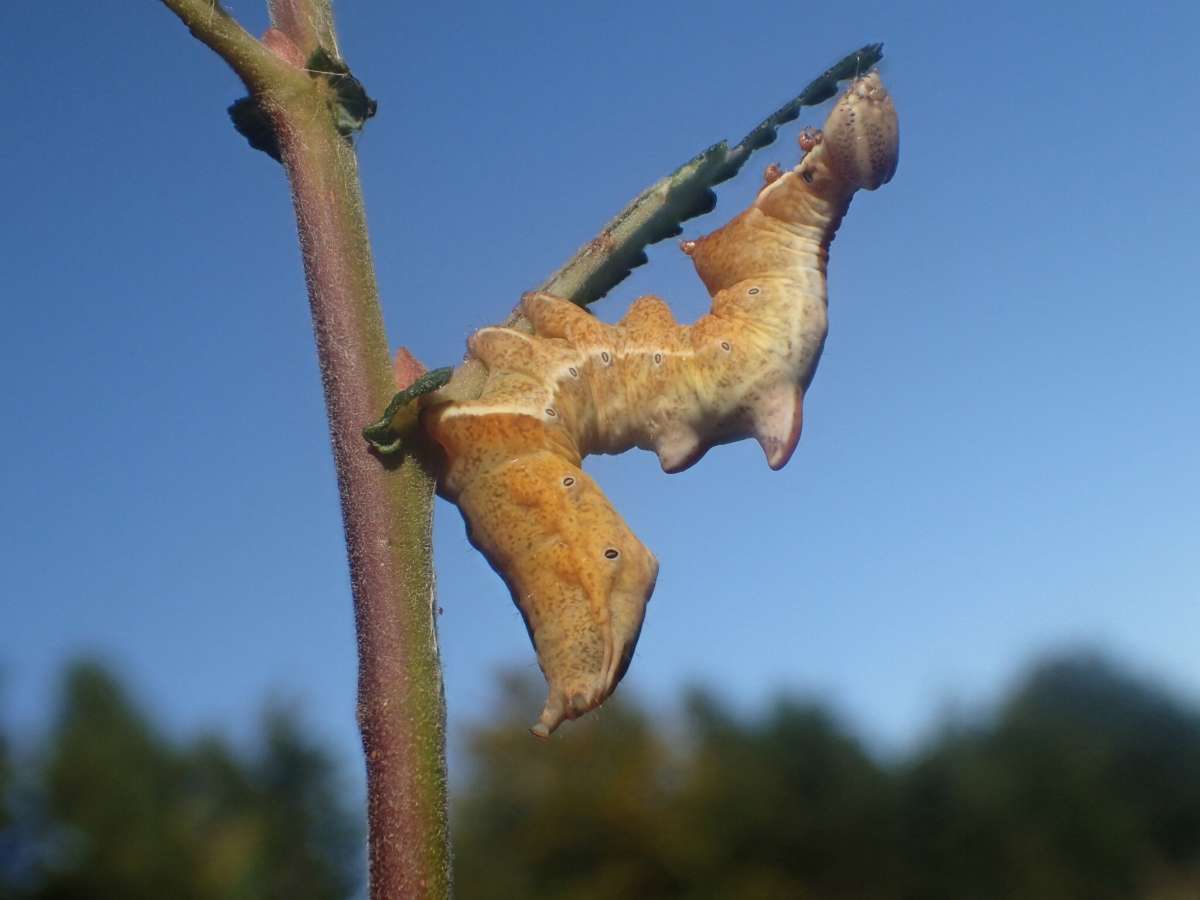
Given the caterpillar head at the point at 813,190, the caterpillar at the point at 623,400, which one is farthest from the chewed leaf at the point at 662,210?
the caterpillar head at the point at 813,190

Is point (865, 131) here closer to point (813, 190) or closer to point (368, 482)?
point (813, 190)

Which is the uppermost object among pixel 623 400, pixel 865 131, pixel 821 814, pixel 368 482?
pixel 821 814

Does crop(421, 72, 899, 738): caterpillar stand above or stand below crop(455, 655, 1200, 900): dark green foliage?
below

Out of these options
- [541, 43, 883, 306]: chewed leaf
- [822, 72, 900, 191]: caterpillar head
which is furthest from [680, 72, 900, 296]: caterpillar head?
[541, 43, 883, 306]: chewed leaf

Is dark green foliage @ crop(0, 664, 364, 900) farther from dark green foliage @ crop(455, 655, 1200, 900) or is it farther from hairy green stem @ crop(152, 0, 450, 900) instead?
hairy green stem @ crop(152, 0, 450, 900)

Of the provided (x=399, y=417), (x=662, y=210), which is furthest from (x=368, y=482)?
(x=662, y=210)

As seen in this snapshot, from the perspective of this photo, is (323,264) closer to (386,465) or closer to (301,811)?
(386,465)
